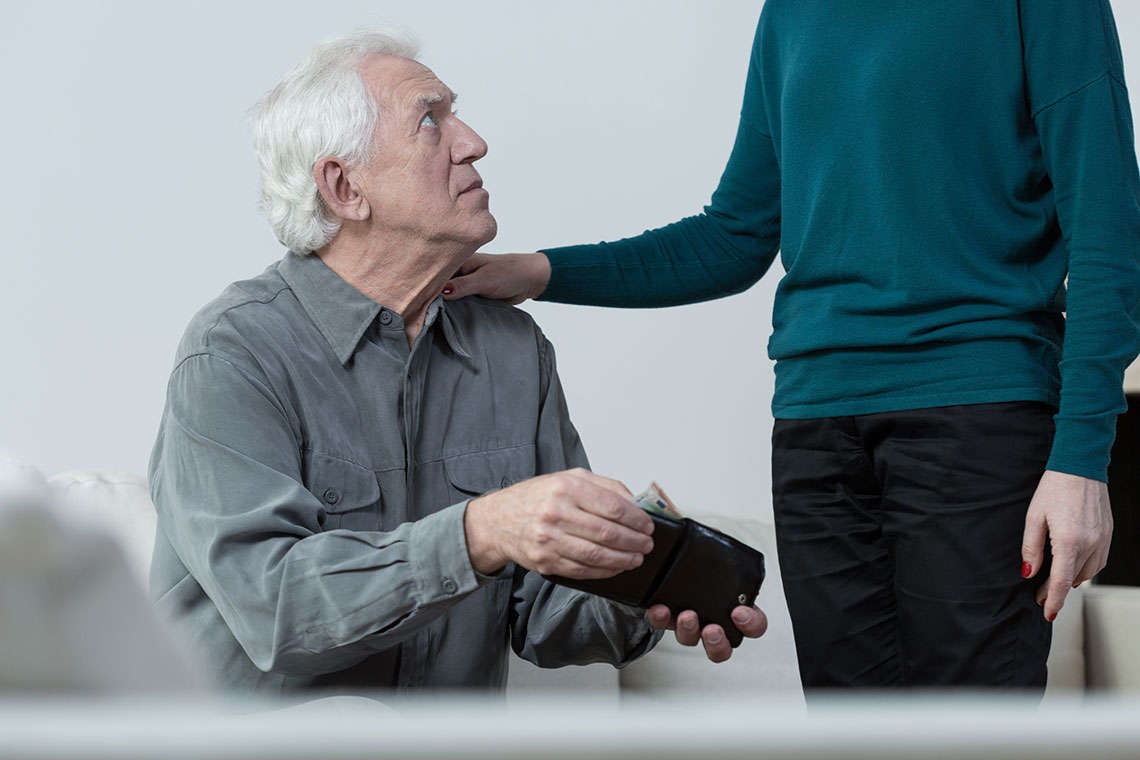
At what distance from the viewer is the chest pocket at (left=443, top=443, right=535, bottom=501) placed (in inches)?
54.1

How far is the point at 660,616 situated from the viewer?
115cm

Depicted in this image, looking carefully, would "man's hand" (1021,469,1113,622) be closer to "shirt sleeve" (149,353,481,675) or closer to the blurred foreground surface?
"shirt sleeve" (149,353,481,675)

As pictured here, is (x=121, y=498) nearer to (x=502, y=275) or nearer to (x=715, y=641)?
(x=502, y=275)

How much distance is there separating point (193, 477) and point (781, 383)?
2.01 feet

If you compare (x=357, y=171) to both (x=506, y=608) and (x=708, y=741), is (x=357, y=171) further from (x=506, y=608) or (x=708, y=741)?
(x=708, y=741)

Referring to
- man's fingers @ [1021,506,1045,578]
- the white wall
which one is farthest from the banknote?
the white wall

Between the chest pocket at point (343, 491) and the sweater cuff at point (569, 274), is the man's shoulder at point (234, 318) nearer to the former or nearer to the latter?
the chest pocket at point (343, 491)

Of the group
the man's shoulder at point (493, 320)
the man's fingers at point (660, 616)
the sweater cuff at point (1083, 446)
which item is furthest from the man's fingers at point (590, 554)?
the man's shoulder at point (493, 320)

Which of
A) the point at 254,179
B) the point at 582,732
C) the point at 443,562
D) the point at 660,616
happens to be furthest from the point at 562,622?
the point at 254,179

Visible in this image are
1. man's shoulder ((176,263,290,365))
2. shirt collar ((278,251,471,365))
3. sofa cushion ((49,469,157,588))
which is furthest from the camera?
sofa cushion ((49,469,157,588))

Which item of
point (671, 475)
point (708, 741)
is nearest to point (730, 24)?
point (671, 475)

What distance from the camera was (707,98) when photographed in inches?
103

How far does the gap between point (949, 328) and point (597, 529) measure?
0.40 metres

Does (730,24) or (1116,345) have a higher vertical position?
(730,24)
